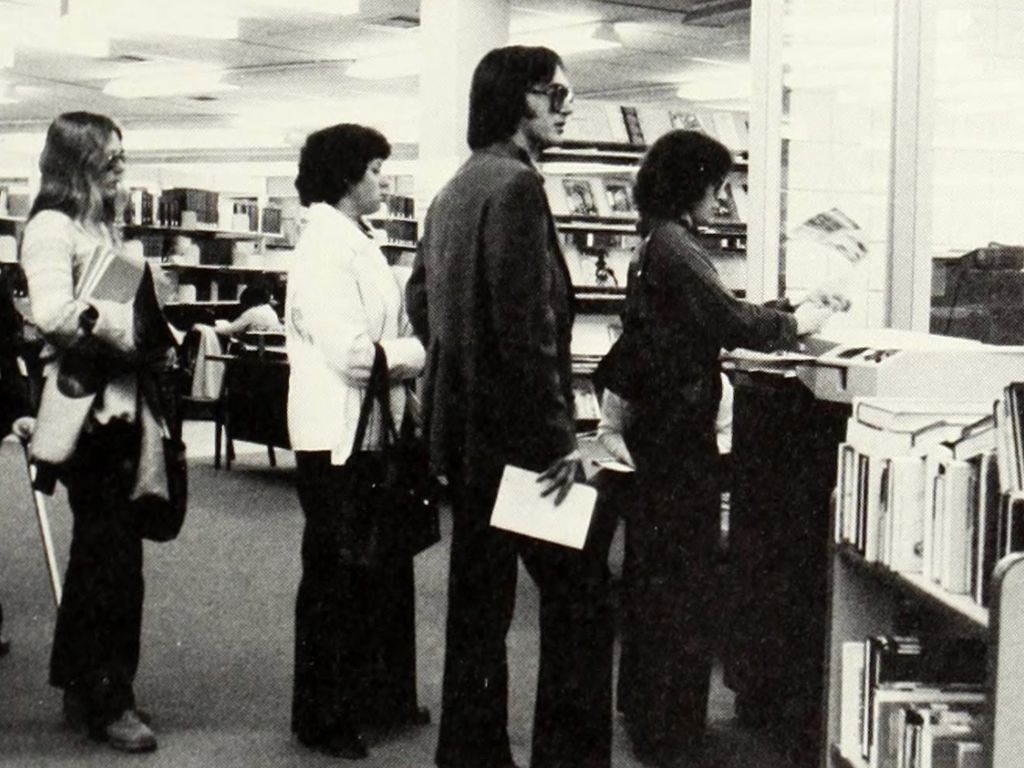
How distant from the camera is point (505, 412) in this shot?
247cm

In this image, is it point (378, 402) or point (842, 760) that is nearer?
point (842, 760)

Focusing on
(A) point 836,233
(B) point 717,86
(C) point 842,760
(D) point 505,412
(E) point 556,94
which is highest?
(B) point 717,86

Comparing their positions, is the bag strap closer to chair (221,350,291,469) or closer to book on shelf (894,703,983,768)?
book on shelf (894,703,983,768)

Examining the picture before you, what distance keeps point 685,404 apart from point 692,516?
0.26 metres

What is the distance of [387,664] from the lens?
325cm

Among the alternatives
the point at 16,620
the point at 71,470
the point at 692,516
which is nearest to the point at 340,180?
the point at 71,470

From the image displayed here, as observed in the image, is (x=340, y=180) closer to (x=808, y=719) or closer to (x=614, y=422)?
(x=614, y=422)

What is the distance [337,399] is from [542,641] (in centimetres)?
79

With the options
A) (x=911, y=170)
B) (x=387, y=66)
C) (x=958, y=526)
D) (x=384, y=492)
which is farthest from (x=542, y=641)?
(x=387, y=66)

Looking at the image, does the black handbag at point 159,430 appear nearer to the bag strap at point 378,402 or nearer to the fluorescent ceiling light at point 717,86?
the bag strap at point 378,402

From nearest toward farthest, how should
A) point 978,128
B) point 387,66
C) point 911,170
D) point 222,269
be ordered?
1. point 911,170
2. point 978,128
3. point 387,66
4. point 222,269

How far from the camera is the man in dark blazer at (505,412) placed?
241 cm

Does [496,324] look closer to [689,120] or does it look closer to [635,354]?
[635,354]

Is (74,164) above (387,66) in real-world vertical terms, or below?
below
